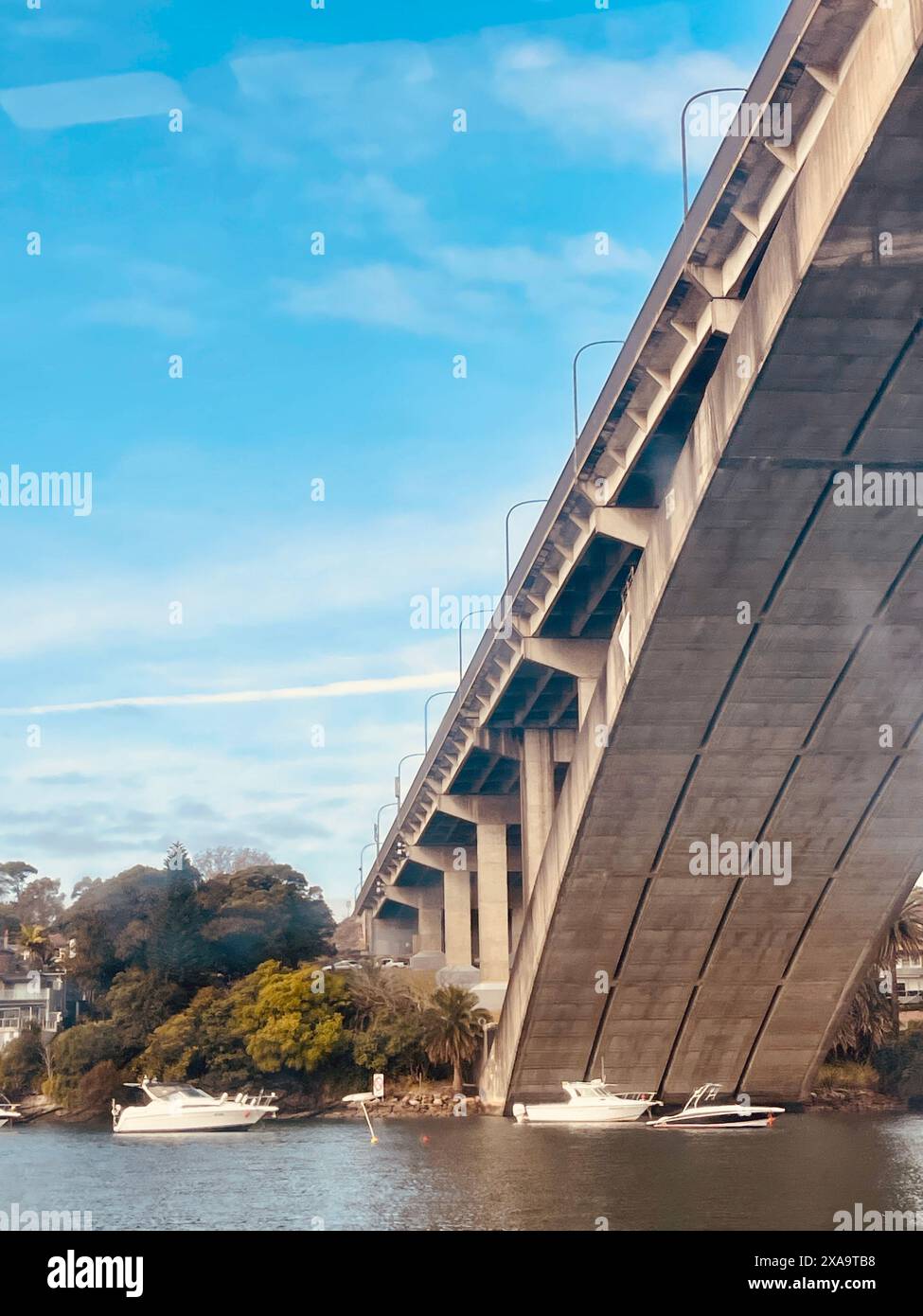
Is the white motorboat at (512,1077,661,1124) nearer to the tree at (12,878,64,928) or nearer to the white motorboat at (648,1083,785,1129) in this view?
the white motorboat at (648,1083,785,1129)

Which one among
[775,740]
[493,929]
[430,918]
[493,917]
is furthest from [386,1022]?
[430,918]

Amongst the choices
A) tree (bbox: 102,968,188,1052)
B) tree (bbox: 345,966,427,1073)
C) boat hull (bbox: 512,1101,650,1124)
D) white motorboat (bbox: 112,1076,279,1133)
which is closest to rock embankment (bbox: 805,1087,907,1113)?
boat hull (bbox: 512,1101,650,1124)

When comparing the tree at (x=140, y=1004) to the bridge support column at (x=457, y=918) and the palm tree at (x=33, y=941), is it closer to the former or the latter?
the bridge support column at (x=457, y=918)

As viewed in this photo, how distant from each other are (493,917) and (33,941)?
4563cm

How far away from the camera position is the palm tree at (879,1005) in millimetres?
54969

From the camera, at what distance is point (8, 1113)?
6084cm

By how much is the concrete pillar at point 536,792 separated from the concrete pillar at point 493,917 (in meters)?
8.03

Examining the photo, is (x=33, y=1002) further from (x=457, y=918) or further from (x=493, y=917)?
(x=493, y=917)

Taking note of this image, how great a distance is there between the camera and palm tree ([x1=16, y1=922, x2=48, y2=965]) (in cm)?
9681

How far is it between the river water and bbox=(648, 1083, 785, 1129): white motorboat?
2.58 feet

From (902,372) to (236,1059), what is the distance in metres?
40.5

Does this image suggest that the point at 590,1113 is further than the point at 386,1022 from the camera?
No

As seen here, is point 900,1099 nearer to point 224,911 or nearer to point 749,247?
point 224,911

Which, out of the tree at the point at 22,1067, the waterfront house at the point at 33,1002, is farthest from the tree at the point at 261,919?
the tree at the point at 22,1067
